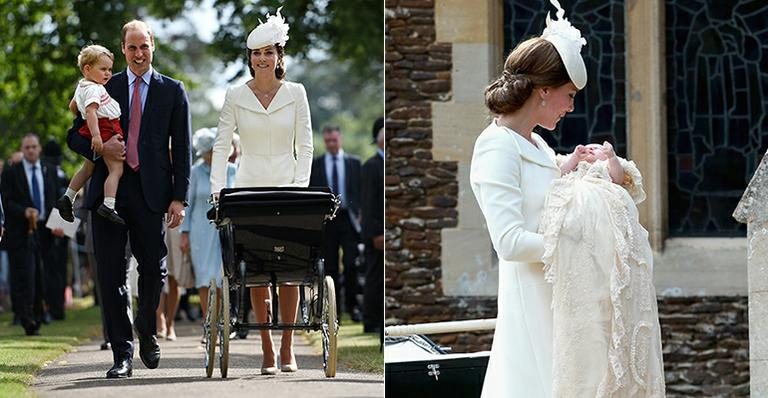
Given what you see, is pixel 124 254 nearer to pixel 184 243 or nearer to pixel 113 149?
pixel 113 149

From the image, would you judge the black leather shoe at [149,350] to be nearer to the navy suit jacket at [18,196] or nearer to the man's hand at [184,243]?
the man's hand at [184,243]

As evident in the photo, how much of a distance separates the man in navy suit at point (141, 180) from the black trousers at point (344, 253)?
591cm

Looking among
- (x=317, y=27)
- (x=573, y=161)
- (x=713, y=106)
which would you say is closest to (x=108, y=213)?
(x=573, y=161)

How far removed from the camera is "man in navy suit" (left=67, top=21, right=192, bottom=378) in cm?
703

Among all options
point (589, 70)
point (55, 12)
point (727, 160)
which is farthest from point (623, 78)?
point (55, 12)

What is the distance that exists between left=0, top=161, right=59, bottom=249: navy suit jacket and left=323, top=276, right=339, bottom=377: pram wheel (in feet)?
23.6

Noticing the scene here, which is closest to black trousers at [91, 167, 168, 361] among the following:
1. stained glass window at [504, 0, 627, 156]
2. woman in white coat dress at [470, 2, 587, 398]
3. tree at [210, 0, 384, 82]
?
tree at [210, 0, 384, 82]

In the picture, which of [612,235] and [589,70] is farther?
[589,70]

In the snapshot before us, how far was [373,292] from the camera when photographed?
12.1 m

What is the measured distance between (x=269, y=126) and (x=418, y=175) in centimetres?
305

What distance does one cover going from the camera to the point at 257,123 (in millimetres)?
7145

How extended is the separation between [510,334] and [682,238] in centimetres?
603

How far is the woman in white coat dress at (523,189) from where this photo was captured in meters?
4.55

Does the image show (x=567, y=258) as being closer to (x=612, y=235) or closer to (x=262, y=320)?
(x=612, y=235)
